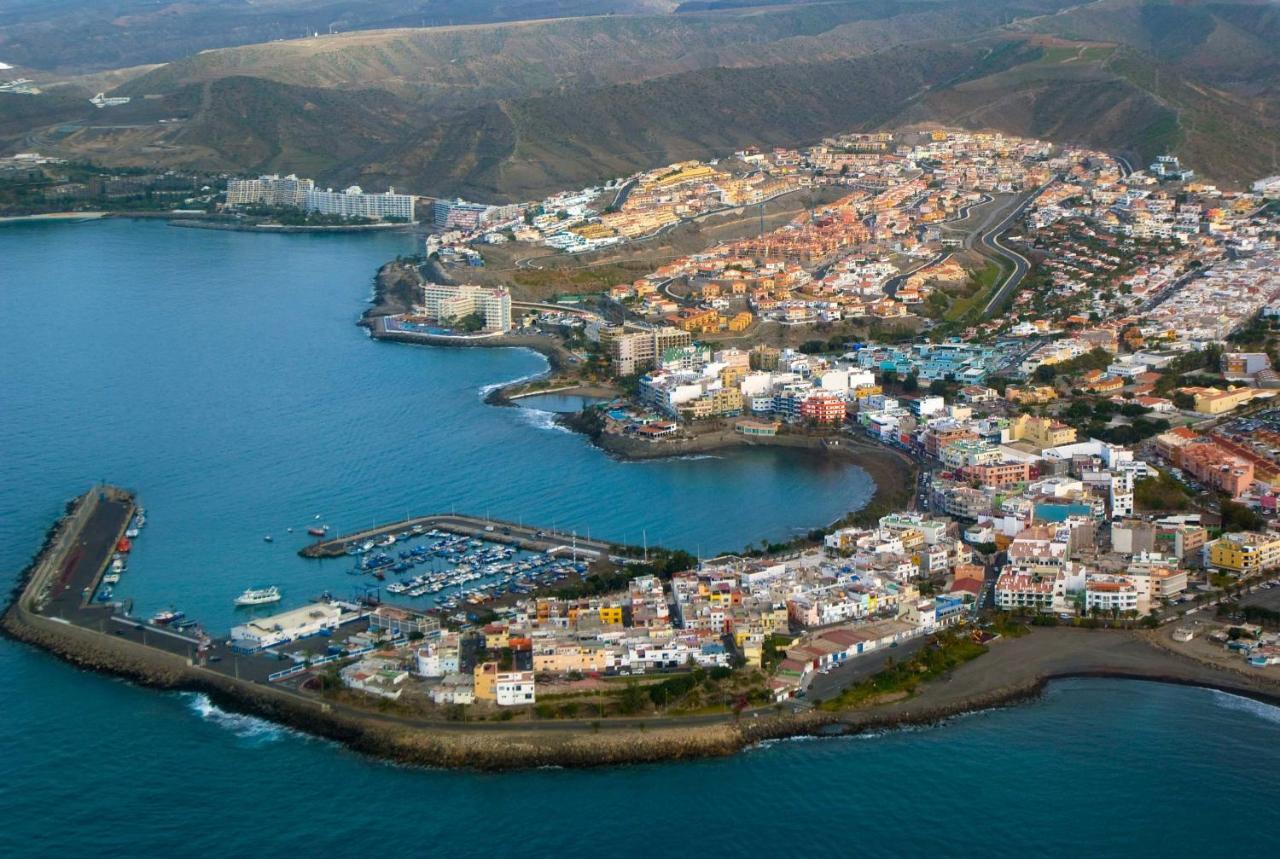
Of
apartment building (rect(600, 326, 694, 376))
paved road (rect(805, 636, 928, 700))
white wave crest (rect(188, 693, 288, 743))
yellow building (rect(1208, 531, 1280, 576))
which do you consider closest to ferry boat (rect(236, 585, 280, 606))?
white wave crest (rect(188, 693, 288, 743))

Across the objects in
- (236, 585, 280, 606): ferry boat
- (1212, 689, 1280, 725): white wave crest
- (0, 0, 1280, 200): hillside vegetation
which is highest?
(0, 0, 1280, 200): hillside vegetation

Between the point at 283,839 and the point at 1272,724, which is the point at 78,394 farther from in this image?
the point at 1272,724

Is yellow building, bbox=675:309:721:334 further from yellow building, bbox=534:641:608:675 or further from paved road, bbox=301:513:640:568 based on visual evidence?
yellow building, bbox=534:641:608:675

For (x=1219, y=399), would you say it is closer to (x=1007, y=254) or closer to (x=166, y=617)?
(x=1007, y=254)

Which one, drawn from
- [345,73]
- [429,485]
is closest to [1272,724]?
[429,485]

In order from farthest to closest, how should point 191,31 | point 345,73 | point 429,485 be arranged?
point 191,31
point 345,73
point 429,485
